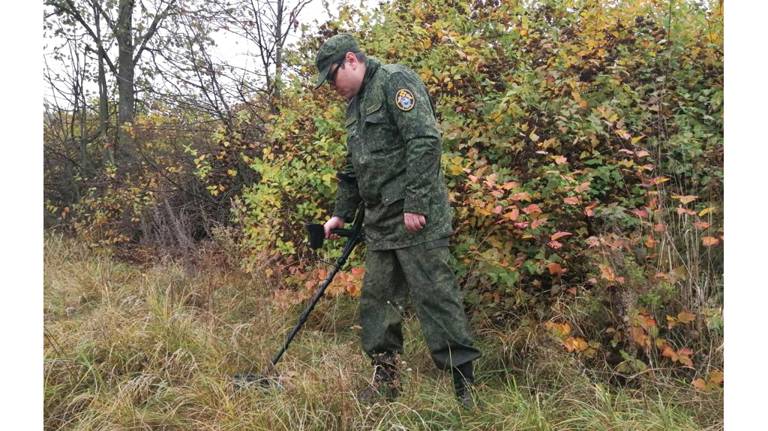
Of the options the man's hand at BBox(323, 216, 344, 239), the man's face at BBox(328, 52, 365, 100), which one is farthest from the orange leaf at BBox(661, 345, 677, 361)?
the man's face at BBox(328, 52, 365, 100)

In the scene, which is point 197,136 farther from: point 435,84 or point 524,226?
point 524,226

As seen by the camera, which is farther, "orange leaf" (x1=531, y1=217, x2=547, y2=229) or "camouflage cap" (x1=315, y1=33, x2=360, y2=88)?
"orange leaf" (x1=531, y1=217, x2=547, y2=229)

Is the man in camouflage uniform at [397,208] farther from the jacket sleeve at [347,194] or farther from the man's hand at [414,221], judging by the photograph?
the jacket sleeve at [347,194]

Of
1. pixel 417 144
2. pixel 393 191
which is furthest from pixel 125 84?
pixel 417 144

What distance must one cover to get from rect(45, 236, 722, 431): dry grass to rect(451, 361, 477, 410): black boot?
58 millimetres

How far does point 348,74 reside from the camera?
9.16 ft

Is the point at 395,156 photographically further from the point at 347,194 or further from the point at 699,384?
the point at 699,384

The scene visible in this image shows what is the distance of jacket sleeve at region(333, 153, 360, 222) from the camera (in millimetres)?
3125

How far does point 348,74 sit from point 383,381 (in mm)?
1550

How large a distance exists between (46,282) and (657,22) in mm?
5878

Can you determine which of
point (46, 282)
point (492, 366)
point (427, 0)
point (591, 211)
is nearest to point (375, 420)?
point (492, 366)

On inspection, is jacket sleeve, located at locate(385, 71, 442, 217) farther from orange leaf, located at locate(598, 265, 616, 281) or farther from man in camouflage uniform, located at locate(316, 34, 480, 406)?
orange leaf, located at locate(598, 265, 616, 281)

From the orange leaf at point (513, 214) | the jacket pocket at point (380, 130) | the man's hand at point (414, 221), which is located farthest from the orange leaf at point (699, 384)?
the jacket pocket at point (380, 130)

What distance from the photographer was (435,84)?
4094 mm
